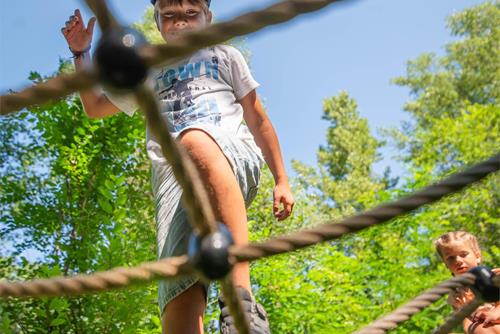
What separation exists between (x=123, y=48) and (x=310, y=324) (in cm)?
356

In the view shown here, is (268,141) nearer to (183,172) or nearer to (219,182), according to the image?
(219,182)

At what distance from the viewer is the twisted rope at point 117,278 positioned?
0.68 m

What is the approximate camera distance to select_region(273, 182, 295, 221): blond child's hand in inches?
57.2

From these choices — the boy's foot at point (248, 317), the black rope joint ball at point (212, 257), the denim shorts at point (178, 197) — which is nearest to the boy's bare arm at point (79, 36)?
the denim shorts at point (178, 197)

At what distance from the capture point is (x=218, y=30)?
61 cm

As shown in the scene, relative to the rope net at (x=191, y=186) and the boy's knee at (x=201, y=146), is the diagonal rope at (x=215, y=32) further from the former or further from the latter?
the boy's knee at (x=201, y=146)

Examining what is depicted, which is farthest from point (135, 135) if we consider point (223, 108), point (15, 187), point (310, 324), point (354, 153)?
point (354, 153)

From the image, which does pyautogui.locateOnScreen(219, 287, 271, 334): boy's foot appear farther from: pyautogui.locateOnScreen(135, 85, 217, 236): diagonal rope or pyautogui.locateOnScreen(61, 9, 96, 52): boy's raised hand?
pyautogui.locateOnScreen(61, 9, 96, 52): boy's raised hand

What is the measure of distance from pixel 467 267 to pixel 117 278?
159cm

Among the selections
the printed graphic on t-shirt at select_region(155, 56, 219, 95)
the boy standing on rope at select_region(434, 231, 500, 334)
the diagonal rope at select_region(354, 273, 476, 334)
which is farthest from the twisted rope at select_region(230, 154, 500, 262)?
the boy standing on rope at select_region(434, 231, 500, 334)

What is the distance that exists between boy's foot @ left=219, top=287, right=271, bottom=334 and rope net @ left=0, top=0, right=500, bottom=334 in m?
0.31

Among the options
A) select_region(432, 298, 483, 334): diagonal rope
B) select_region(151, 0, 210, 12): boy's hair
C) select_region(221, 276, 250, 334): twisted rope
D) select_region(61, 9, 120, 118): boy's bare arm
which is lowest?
select_region(432, 298, 483, 334): diagonal rope

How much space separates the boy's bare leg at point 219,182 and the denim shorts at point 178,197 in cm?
2

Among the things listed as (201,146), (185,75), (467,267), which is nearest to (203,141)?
(201,146)
